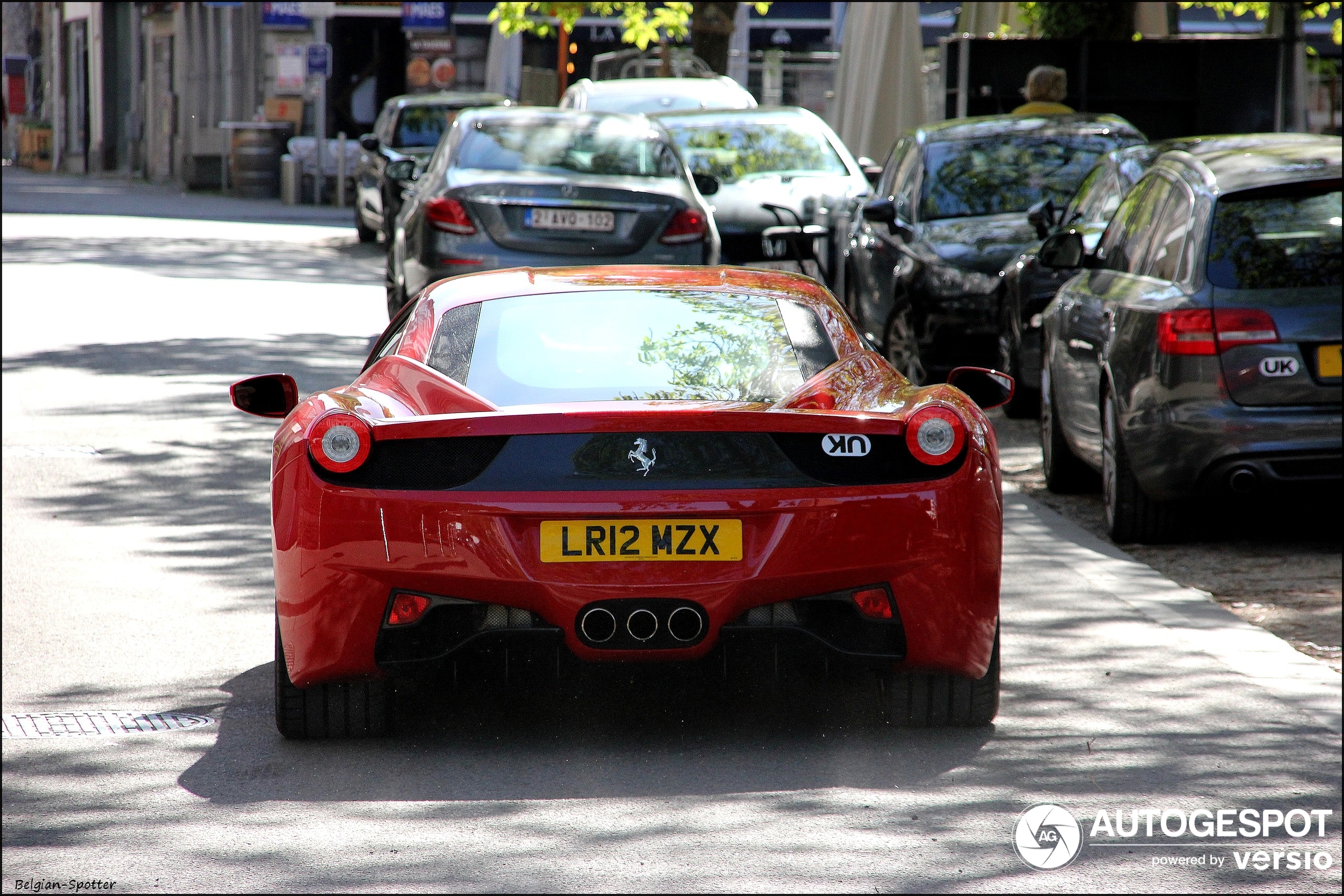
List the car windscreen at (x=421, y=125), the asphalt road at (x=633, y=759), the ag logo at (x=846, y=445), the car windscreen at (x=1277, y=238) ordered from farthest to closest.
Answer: the car windscreen at (x=421, y=125) < the car windscreen at (x=1277, y=238) < the ag logo at (x=846, y=445) < the asphalt road at (x=633, y=759)

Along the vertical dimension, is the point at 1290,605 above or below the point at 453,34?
below

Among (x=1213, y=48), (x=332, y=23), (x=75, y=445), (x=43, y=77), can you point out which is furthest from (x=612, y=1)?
(x=43, y=77)

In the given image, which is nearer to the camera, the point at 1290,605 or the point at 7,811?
the point at 7,811

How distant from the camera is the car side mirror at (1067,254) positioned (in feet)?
29.4

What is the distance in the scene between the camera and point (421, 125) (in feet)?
82.8

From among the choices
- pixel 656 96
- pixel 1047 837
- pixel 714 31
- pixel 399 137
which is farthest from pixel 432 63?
pixel 1047 837

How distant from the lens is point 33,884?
4090mm

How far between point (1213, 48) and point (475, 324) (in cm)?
1699

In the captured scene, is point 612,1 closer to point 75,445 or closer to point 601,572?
point 75,445

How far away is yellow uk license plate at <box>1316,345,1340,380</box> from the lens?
7.57 meters

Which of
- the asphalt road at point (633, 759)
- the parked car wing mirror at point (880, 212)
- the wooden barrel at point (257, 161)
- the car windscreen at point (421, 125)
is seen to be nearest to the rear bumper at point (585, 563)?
the asphalt road at point (633, 759)

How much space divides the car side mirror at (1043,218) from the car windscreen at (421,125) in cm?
1398

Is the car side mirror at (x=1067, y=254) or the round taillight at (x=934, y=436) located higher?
the car side mirror at (x=1067, y=254)

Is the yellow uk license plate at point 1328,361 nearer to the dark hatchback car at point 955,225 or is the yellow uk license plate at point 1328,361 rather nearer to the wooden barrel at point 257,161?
the dark hatchback car at point 955,225
